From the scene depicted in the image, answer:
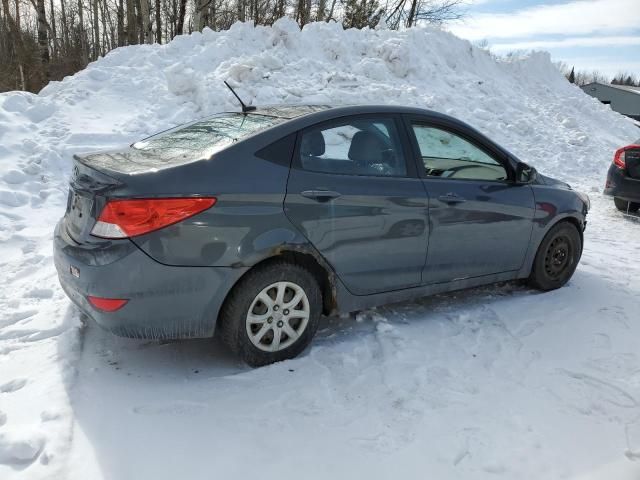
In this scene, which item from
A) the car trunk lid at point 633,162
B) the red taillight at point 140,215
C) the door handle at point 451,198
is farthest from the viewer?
the car trunk lid at point 633,162

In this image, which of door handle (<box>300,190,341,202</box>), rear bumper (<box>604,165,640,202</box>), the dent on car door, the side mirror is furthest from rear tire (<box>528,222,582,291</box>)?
rear bumper (<box>604,165,640,202</box>)

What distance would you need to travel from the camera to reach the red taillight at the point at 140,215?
2.84m

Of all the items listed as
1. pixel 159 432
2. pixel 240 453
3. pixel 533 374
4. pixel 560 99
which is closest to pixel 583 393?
pixel 533 374

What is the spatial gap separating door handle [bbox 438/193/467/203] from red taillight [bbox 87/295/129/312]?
2266mm

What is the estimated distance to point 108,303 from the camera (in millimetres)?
2900

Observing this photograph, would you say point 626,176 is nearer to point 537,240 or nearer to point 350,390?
point 537,240

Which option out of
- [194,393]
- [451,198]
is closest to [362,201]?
[451,198]

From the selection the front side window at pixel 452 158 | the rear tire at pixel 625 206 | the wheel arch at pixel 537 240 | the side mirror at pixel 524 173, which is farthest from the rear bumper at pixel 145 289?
the rear tire at pixel 625 206

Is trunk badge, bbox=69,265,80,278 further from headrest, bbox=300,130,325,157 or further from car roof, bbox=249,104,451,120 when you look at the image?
car roof, bbox=249,104,451,120

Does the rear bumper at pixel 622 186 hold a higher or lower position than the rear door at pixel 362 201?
lower

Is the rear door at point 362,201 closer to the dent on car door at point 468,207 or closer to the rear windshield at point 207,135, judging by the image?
the dent on car door at point 468,207

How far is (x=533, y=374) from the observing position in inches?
134

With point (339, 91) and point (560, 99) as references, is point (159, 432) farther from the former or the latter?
point (560, 99)

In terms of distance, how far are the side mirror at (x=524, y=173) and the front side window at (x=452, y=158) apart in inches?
4.4
